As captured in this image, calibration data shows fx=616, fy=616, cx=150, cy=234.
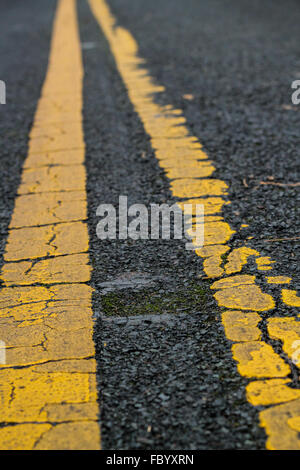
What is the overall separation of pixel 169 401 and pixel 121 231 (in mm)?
1146

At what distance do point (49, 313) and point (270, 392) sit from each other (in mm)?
781

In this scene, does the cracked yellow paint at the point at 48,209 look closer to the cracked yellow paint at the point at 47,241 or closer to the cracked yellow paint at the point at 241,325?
the cracked yellow paint at the point at 47,241

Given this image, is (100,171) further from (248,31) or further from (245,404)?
(248,31)

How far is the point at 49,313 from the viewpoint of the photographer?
1.98m

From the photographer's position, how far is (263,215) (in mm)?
2553

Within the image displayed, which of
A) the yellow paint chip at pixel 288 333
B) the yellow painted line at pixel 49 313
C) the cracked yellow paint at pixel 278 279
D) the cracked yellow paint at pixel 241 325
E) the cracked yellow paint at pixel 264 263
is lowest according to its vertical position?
the yellow painted line at pixel 49 313

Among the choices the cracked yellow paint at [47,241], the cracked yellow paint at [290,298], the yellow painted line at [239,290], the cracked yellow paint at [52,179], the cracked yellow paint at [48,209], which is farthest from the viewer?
the cracked yellow paint at [52,179]

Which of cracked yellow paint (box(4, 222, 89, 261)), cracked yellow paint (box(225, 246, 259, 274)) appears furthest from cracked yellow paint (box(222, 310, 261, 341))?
cracked yellow paint (box(4, 222, 89, 261))

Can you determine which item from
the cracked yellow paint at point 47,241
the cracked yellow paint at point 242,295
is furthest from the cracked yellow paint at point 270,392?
the cracked yellow paint at point 47,241

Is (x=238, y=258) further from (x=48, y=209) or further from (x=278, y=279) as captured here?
(x=48, y=209)

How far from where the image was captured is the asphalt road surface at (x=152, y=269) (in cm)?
150

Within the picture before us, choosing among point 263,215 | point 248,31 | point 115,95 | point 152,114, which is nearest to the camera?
point 263,215

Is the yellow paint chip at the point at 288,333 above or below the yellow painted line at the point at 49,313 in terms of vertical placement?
above
